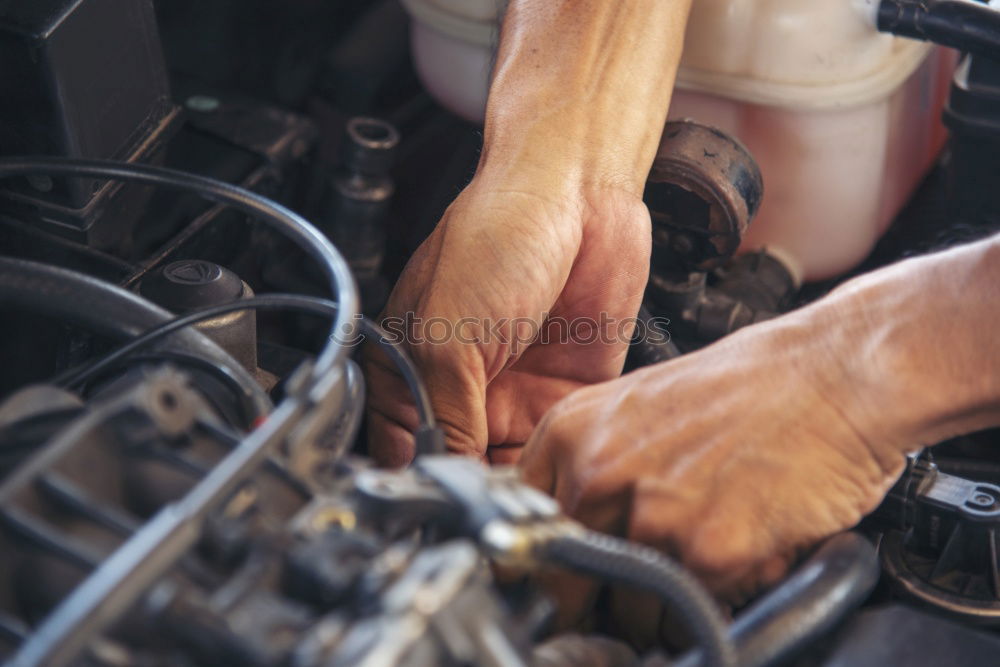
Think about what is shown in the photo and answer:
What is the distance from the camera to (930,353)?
2.21 ft

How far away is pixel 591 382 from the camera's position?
95 cm

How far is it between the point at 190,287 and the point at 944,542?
1.80 ft

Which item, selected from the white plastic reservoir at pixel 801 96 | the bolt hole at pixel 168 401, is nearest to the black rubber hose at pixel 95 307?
the bolt hole at pixel 168 401

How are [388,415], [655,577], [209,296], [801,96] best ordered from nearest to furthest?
[655,577] < [209,296] < [388,415] < [801,96]

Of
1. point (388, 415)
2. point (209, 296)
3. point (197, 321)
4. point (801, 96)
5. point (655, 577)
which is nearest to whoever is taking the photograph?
point (655, 577)

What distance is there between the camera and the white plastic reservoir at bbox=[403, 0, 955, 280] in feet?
3.37

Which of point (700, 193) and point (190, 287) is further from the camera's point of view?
point (700, 193)

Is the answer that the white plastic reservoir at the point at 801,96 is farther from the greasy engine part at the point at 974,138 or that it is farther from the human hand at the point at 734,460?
the human hand at the point at 734,460

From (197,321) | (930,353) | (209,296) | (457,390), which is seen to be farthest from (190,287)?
(930,353)

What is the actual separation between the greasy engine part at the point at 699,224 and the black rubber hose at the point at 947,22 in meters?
0.20

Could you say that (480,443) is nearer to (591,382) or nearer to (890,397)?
(591,382)

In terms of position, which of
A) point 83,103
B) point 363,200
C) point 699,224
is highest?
point 83,103

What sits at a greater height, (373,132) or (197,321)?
(197,321)

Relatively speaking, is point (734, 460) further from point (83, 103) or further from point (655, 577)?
point (83, 103)
